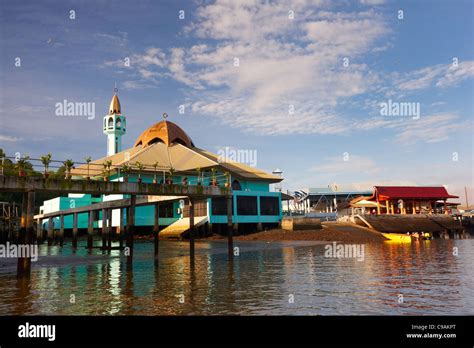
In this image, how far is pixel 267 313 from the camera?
489 inches

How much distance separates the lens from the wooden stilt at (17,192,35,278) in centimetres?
2192

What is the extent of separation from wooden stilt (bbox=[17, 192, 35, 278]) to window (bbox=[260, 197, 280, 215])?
171 ft

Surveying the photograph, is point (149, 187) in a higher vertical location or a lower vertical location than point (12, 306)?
higher

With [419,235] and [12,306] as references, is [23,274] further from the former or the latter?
[419,235]

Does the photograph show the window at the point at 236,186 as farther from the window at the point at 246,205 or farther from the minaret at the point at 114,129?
the minaret at the point at 114,129

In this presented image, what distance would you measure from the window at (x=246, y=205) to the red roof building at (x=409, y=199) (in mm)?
21924

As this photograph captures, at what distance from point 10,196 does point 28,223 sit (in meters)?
76.0

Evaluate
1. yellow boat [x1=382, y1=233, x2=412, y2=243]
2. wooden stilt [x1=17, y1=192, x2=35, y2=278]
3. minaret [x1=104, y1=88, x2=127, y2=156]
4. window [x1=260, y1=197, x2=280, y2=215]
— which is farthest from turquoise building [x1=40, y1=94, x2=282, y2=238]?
wooden stilt [x1=17, y1=192, x2=35, y2=278]

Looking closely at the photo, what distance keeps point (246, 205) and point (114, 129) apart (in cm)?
5149

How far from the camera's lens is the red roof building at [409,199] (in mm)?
71938

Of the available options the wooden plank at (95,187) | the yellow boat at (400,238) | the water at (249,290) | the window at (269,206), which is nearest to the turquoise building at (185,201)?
the window at (269,206)

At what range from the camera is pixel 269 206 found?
73.8m
